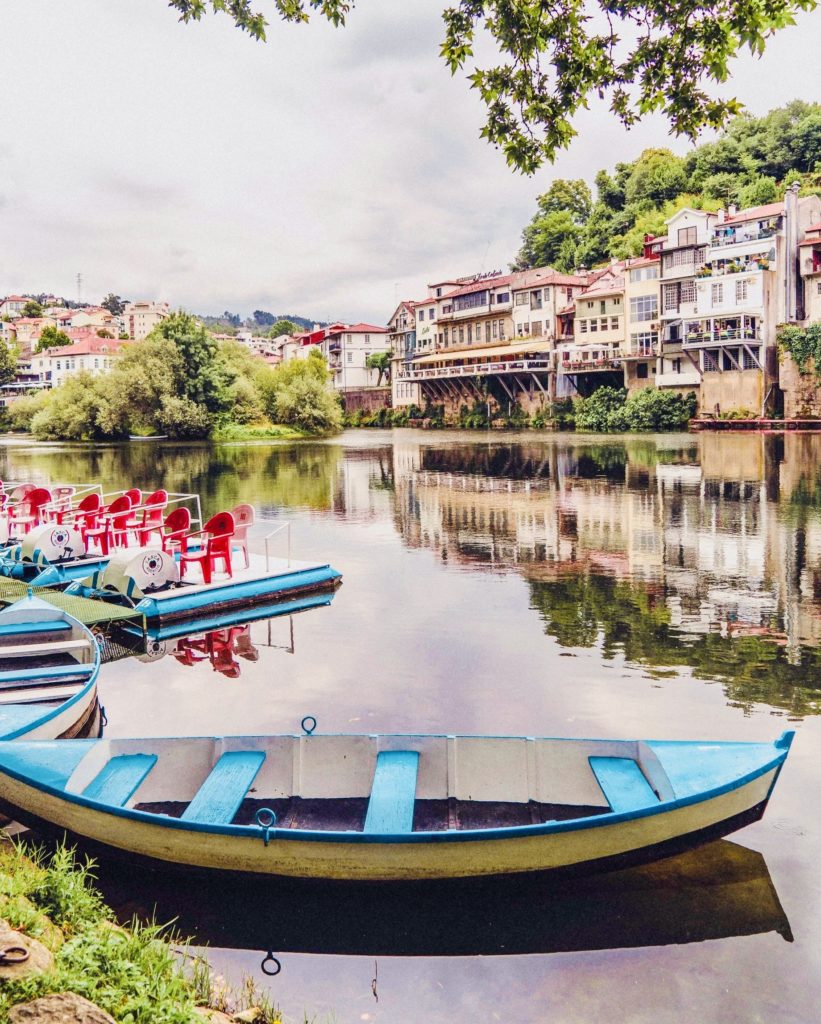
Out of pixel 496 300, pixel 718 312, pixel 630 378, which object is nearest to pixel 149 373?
pixel 496 300

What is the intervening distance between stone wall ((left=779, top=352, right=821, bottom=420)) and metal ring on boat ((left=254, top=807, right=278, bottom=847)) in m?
59.6

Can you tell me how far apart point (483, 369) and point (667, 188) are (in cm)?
2775

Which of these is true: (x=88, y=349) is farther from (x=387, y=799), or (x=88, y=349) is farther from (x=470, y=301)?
(x=387, y=799)

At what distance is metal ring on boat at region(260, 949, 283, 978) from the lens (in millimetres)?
6035

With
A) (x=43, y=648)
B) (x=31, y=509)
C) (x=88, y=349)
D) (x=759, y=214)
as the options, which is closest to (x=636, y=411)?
(x=759, y=214)

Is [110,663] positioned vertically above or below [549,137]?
below

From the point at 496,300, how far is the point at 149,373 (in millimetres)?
33911

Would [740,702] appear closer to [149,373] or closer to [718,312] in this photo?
[718,312]

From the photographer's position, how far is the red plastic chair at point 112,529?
19.0m

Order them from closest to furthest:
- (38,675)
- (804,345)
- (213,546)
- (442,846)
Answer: (442,846) → (38,675) → (213,546) → (804,345)

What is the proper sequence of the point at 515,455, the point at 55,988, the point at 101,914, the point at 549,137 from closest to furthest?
the point at 55,988
the point at 101,914
the point at 549,137
the point at 515,455

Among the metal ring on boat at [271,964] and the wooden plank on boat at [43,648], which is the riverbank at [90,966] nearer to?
the metal ring on boat at [271,964]

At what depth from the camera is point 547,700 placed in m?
11.1

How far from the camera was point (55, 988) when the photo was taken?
4.30 meters
